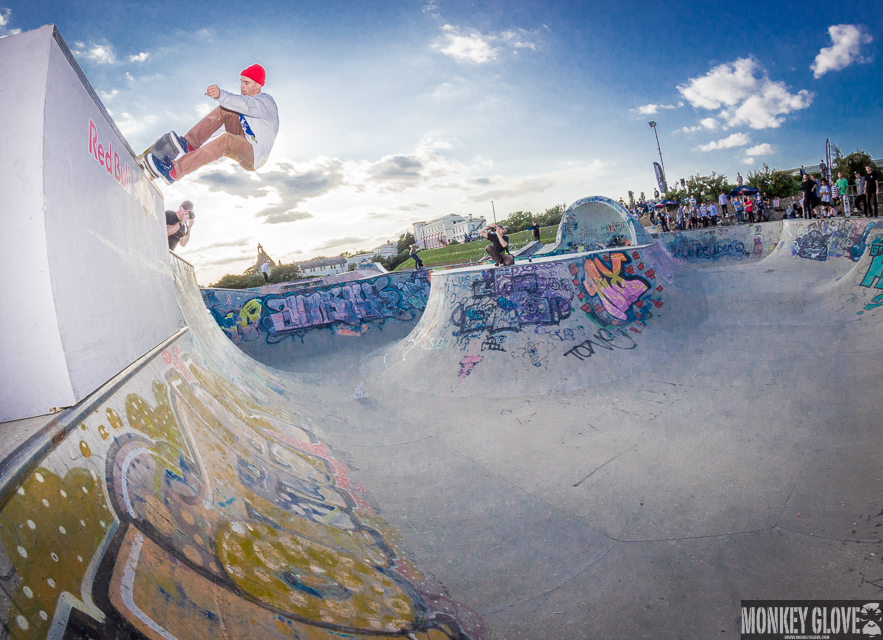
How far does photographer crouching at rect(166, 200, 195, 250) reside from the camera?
644 cm

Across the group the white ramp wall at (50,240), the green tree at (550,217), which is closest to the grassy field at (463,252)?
the green tree at (550,217)

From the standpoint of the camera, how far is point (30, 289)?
2027mm

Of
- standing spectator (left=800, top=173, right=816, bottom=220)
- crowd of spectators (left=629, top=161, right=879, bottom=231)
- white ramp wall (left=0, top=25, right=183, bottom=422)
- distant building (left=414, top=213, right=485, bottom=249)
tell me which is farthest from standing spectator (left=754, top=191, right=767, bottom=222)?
distant building (left=414, top=213, right=485, bottom=249)

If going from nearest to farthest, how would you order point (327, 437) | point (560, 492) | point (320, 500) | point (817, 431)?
point (320, 500)
point (560, 492)
point (817, 431)
point (327, 437)

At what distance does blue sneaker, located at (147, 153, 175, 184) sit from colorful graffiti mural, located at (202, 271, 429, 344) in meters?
10.9

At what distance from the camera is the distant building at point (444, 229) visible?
109500 mm

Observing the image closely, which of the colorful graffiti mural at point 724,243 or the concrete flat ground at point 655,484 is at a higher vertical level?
the colorful graffiti mural at point 724,243

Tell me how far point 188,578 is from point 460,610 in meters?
1.91

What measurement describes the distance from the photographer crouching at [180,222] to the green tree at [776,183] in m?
47.5

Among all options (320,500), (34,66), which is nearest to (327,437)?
(320,500)

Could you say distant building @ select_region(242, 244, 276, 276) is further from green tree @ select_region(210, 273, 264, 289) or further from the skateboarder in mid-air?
the skateboarder in mid-air

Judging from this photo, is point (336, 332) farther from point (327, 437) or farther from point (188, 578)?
point (188, 578)

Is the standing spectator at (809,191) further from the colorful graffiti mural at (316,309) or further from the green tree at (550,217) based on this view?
the green tree at (550,217)

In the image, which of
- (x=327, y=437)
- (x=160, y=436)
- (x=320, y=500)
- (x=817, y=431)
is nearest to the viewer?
(x=160, y=436)
